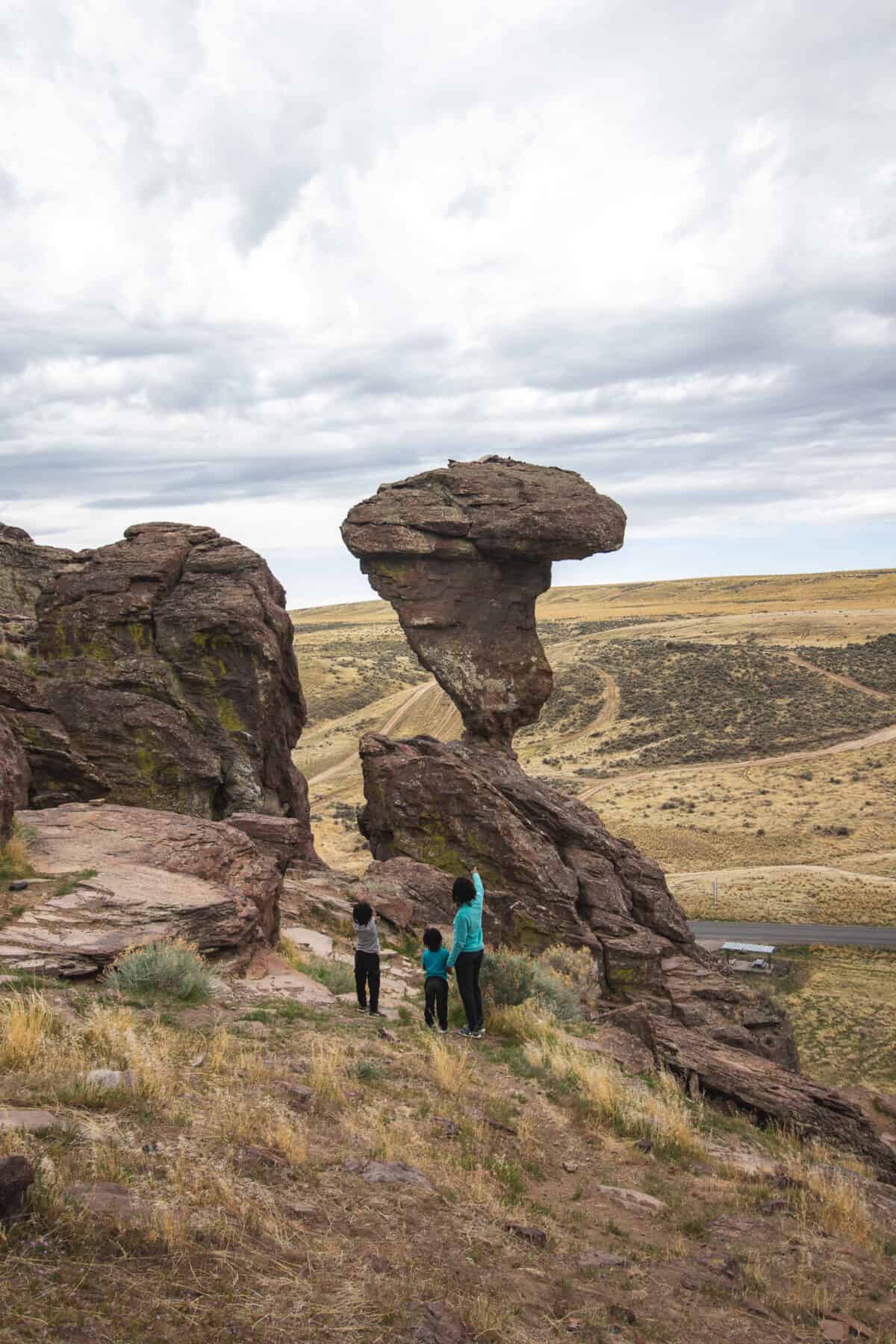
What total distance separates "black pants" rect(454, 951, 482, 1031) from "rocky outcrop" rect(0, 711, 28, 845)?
22.1ft

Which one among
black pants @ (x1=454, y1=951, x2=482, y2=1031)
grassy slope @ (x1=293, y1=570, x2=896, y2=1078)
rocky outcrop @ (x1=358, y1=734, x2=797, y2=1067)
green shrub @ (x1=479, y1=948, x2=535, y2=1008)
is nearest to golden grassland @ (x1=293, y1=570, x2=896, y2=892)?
grassy slope @ (x1=293, y1=570, x2=896, y2=1078)

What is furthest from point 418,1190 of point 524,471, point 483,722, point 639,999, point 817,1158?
point 524,471

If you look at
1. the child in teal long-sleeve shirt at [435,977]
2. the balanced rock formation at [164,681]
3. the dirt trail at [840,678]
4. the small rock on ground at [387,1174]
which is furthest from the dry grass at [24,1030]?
the dirt trail at [840,678]

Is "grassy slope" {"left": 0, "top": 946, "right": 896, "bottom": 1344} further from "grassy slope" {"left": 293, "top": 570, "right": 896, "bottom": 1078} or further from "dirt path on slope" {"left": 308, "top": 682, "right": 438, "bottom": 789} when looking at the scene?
"dirt path on slope" {"left": 308, "top": 682, "right": 438, "bottom": 789}

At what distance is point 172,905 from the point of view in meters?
12.0

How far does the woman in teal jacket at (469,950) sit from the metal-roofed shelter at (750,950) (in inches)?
970

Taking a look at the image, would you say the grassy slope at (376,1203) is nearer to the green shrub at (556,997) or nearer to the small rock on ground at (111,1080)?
the small rock on ground at (111,1080)

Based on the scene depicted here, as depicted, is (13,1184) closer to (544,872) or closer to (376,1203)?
(376,1203)

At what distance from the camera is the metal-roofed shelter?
33.5 meters

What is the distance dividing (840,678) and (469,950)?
7879 centimetres

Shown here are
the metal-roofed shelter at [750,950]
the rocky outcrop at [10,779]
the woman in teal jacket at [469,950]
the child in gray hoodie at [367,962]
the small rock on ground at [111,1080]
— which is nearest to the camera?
the small rock on ground at [111,1080]

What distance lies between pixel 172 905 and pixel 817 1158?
28.6 feet

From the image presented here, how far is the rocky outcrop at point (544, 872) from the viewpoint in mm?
19672

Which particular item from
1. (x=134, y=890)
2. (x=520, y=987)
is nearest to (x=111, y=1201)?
(x=134, y=890)
